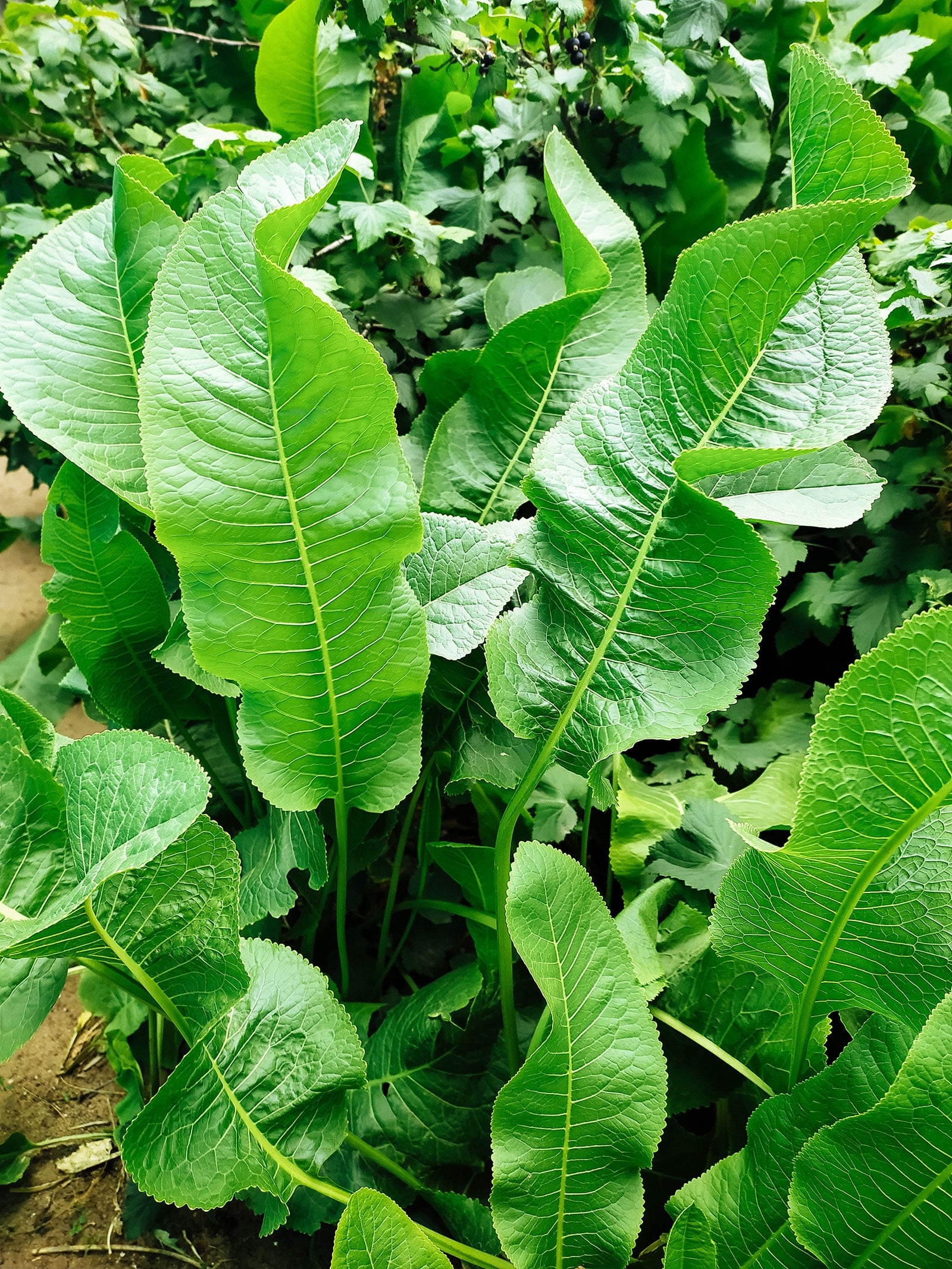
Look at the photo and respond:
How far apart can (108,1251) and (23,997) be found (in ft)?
1.45

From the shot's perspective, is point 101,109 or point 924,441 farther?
point 101,109

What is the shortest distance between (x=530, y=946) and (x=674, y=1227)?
0.76 ft

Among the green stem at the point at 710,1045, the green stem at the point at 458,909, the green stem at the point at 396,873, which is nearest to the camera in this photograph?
the green stem at the point at 710,1045

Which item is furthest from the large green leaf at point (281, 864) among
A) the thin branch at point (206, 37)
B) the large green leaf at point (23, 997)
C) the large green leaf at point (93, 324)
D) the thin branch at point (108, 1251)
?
the thin branch at point (206, 37)

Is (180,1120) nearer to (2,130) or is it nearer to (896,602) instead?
(896,602)

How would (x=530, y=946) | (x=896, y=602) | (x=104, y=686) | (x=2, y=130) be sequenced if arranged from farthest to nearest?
1. (x=2, y=130)
2. (x=896, y=602)
3. (x=104, y=686)
4. (x=530, y=946)

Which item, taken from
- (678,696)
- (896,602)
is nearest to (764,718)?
(896,602)

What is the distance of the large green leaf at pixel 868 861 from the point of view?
0.51 meters

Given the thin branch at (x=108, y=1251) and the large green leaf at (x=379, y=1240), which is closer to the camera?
the large green leaf at (x=379, y=1240)

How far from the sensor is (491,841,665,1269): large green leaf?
60 centimetres

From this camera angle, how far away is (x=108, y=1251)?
3.05ft

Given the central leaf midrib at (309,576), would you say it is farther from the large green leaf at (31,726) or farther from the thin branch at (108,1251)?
the thin branch at (108,1251)

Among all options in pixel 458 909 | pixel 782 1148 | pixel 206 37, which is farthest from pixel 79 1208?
pixel 206 37

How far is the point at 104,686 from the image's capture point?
37.3 inches
